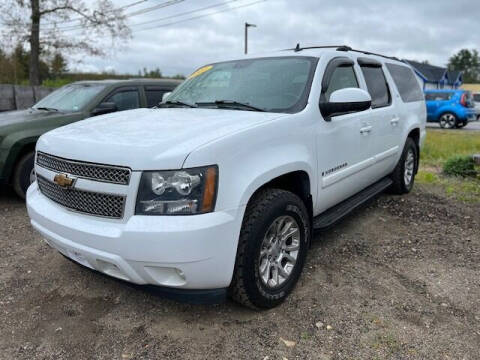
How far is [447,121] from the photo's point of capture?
62.3 feet

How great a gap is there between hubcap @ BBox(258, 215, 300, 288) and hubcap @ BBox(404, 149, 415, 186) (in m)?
3.17

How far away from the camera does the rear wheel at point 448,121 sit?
18.8 meters

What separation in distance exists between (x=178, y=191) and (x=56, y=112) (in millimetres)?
4338

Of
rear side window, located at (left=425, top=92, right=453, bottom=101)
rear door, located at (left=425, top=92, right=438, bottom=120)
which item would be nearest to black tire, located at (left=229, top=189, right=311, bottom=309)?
rear door, located at (left=425, top=92, right=438, bottom=120)

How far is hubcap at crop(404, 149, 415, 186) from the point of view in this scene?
18.2ft

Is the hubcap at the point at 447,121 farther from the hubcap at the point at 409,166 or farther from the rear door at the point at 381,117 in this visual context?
the rear door at the point at 381,117

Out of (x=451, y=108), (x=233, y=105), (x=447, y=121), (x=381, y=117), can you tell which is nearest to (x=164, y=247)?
(x=233, y=105)

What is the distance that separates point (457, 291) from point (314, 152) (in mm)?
1532

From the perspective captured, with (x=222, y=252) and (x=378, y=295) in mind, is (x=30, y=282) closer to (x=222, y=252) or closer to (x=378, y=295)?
(x=222, y=252)

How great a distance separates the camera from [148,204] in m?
2.26

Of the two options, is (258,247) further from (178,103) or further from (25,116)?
(25,116)

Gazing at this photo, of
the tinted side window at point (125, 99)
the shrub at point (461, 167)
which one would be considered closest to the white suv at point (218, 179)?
the tinted side window at point (125, 99)

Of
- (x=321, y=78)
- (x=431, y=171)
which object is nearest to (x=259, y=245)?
(x=321, y=78)

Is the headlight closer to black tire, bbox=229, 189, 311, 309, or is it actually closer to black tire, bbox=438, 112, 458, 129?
black tire, bbox=229, 189, 311, 309
